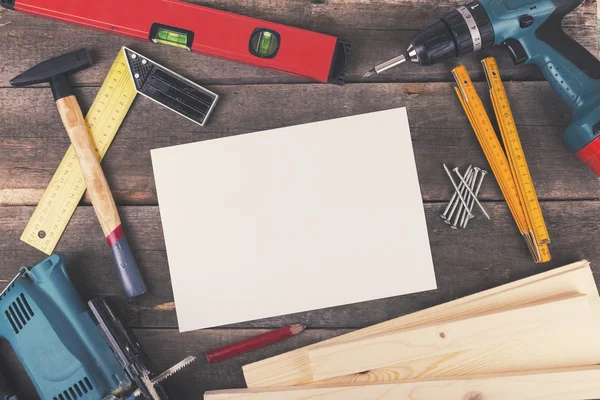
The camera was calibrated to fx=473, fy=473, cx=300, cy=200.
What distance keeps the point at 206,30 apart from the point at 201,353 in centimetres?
75

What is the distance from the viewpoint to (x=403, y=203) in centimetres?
110

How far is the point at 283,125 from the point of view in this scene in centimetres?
112

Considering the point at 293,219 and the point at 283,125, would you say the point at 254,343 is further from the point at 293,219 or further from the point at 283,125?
the point at 283,125

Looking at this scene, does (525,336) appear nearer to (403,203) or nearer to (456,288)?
(456,288)

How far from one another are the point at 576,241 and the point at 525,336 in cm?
27

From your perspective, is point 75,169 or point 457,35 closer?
point 457,35

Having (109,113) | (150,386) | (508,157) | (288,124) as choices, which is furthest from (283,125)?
(150,386)

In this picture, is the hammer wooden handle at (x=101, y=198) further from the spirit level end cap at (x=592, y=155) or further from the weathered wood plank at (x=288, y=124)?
the spirit level end cap at (x=592, y=155)

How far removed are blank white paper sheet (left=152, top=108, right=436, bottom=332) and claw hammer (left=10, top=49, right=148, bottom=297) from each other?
0.31 feet

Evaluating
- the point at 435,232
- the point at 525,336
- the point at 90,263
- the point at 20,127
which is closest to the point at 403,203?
the point at 435,232

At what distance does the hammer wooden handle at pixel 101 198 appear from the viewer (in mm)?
1076

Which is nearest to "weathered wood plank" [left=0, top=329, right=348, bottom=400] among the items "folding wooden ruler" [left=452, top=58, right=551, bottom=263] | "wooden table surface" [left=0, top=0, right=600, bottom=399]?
"wooden table surface" [left=0, top=0, right=600, bottom=399]

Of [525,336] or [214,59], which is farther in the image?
[214,59]

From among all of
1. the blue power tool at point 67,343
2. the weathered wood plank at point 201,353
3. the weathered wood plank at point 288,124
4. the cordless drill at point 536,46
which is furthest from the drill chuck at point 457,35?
the blue power tool at point 67,343
